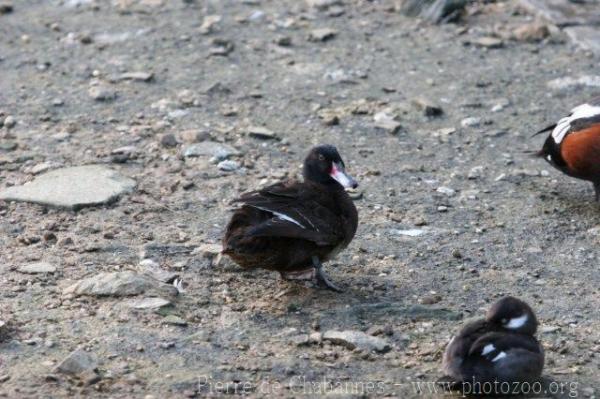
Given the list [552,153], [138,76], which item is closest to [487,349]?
[552,153]

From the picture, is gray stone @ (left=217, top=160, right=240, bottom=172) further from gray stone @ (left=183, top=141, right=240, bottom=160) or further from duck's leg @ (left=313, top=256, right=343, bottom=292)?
duck's leg @ (left=313, top=256, right=343, bottom=292)

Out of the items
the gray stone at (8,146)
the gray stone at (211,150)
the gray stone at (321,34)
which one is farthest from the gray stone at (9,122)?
the gray stone at (321,34)

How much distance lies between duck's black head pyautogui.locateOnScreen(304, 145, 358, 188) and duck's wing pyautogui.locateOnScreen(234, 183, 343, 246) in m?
0.21

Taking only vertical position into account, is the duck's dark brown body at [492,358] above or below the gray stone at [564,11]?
above

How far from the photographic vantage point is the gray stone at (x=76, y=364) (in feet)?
17.1

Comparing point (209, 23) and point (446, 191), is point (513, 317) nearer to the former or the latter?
point (446, 191)

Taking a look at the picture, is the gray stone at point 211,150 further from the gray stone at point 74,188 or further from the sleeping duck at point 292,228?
the sleeping duck at point 292,228

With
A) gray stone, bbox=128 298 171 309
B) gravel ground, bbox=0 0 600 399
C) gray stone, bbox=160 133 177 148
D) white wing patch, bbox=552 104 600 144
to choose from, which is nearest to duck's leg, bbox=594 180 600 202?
gravel ground, bbox=0 0 600 399

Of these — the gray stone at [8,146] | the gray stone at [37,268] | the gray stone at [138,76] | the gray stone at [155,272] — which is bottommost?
the gray stone at [138,76]

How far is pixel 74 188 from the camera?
7.65m

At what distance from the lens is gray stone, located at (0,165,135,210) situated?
7.43m

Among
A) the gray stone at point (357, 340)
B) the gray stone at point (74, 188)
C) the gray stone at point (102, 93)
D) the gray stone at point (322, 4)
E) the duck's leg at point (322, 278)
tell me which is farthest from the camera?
the gray stone at point (322, 4)

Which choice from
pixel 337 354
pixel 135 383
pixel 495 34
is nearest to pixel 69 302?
pixel 135 383

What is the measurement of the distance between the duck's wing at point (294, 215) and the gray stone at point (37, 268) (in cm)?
112
